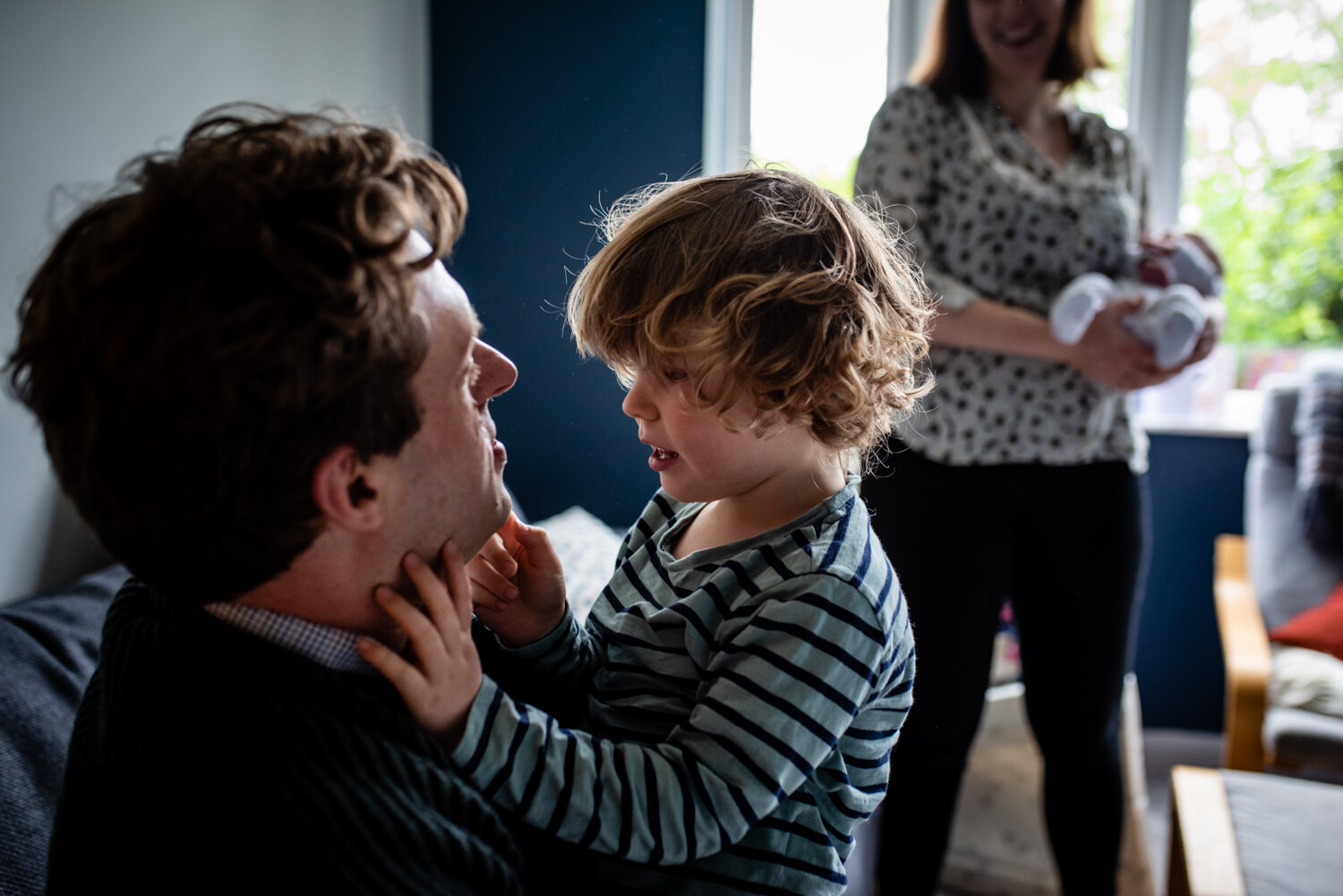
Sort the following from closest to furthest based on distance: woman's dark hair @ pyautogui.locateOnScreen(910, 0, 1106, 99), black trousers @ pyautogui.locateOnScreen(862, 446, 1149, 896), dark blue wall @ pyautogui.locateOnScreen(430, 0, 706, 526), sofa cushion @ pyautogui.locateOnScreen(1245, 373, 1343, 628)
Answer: dark blue wall @ pyautogui.locateOnScreen(430, 0, 706, 526)
black trousers @ pyautogui.locateOnScreen(862, 446, 1149, 896)
woman's dark hair @ pyautogui.locateOnScreen(910, 0, 1106, 99)
sofa cushion @ pyautogui.locateOnScreen(1245, 373, 1343, 628)

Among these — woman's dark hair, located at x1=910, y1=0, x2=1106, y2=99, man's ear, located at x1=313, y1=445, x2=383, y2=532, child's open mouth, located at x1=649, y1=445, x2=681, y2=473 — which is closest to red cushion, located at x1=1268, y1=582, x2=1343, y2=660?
woman's dark hair, located at x1=910, y1=0, x2=1106, y2=99

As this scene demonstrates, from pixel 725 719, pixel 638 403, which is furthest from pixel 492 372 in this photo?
pixel 725 719

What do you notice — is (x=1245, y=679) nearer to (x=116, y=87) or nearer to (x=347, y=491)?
(x=347, y=491)

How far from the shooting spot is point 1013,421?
114cm

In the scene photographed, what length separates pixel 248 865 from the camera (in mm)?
522

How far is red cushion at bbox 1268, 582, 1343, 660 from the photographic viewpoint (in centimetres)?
220

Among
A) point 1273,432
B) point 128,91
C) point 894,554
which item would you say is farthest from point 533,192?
point 1273,432

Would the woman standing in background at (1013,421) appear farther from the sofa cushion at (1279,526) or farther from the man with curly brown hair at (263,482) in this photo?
the sofa cushion at (1279,526)

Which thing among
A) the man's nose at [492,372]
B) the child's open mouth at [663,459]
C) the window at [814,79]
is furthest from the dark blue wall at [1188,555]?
the man's nose at [492,372]

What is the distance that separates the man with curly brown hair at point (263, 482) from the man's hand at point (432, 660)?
0.05 ft

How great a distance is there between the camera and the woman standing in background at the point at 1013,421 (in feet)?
3.26

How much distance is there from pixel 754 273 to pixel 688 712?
32cm

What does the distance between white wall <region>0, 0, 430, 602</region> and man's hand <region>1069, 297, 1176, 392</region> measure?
33.1 inches

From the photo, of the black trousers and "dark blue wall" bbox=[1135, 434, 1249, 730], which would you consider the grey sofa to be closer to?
"dark blue wall" bbox=[1135, 434, 1249, 730]
